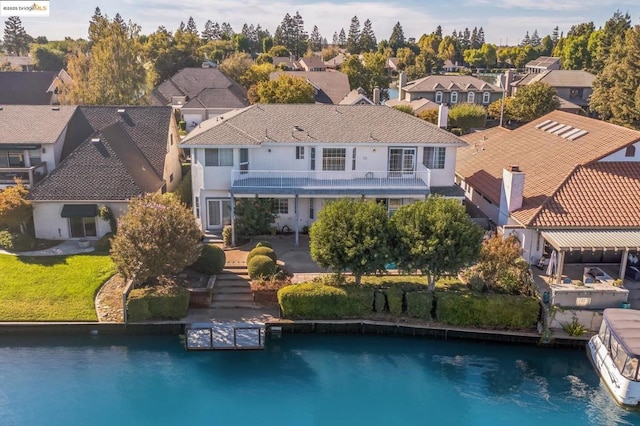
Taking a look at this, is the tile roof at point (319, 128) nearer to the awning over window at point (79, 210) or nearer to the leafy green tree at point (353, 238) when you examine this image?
the awning over window at point (79, 210)

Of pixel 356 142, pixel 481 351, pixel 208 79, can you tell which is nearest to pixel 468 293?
pixel 481 351

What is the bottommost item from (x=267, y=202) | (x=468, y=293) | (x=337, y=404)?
(x=337, y=404)

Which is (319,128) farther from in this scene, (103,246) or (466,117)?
(466,117)

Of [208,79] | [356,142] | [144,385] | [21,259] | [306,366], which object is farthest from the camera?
[208,79]

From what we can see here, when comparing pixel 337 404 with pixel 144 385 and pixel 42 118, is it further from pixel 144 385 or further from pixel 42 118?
pixel 42 118

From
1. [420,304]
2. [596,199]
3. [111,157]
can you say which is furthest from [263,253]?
[596,199]

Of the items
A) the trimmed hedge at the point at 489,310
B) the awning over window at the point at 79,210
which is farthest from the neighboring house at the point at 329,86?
the trimmed hedge at the point at 489,310
